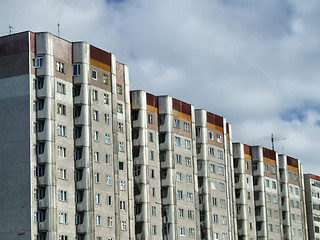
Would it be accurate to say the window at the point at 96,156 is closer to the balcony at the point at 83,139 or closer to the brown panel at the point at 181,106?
the balcony at the point at 83,139

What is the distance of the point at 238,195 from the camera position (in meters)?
162

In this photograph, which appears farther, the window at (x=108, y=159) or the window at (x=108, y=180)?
the window at (x=108, y=159)

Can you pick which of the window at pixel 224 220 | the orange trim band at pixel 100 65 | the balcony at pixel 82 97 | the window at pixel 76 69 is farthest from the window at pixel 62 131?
the window at pixel 224 220

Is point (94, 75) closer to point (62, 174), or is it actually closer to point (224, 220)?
point (62, 174)

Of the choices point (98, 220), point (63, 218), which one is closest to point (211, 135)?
point (98, 220)

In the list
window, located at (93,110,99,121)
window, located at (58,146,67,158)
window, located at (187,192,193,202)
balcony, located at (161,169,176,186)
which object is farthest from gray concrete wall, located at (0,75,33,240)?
window, located at (187,192,193,202)

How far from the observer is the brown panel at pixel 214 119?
150125 mm

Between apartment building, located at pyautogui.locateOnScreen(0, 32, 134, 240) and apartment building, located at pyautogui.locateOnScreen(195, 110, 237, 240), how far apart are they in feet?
95.3

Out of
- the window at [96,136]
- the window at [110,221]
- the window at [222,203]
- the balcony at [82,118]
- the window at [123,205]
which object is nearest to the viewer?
the balcony at [82,118]

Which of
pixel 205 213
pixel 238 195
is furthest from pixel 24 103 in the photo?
pixel 238 195

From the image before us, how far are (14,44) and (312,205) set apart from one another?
4294 inches

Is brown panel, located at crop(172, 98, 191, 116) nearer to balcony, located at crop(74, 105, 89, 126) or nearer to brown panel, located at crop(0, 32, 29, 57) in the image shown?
balcony, located at crop(74, 105, 89, 126)

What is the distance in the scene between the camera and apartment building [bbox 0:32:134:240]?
103 m

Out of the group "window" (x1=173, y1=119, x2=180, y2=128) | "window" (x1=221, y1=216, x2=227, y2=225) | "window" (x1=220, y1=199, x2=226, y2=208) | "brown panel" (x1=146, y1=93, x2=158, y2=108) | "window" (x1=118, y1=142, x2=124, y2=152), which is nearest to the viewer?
"window" (x1=118, y1=142, x2=124, y2=152)
